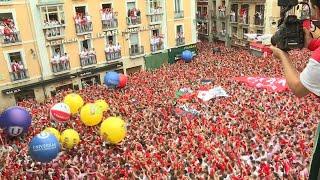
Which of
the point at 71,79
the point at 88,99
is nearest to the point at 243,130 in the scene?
the point at 88,99

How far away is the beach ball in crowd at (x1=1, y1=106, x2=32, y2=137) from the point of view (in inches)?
605

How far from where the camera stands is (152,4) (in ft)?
101

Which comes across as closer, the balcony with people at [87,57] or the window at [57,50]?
the window at [57,50]

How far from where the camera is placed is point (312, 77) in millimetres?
2625

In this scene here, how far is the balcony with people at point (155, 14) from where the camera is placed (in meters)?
30.7

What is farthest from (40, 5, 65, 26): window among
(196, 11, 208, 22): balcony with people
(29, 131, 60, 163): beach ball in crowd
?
(196, 11, 208, 22): balcony with people

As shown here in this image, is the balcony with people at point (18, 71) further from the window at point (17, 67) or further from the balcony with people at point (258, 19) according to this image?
the balcony with people at point (258, 19)

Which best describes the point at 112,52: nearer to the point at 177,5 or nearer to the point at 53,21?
the point at 53,21

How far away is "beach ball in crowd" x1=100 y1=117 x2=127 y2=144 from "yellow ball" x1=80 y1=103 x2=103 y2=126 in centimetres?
180

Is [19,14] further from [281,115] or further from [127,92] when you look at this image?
[281,115]

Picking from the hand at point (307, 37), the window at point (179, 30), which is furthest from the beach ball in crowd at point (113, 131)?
the window at point (179, 30)

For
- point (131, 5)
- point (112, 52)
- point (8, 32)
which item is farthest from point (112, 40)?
point (8, 32)

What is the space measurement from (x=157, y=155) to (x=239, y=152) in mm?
3106

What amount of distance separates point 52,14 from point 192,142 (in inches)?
700
